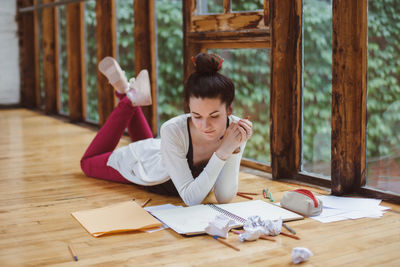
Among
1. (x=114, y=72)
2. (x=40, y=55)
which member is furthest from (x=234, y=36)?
(x=40, y=55)

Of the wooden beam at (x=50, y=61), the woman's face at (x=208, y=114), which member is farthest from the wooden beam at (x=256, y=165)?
the wooden beam at (x=50, y=61)

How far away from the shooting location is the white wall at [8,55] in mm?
8609

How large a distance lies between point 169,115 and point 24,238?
9.19ft

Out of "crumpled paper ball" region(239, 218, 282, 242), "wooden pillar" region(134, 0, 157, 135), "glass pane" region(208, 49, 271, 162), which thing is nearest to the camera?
"crumpled paper ball" region(239, 218, 282, 242)

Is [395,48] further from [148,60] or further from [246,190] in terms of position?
[148,60]

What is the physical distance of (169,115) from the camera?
5.12 m

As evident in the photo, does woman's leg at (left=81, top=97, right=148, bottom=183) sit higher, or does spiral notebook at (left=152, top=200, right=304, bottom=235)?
woman's leg at (left=81, top=97, right=148, bottom=183)

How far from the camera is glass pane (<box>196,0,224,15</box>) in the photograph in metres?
4.16

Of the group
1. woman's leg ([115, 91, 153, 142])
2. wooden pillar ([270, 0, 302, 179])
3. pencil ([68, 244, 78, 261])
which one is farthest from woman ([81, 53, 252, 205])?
wooden pillar ([270, 0, 302, 179])

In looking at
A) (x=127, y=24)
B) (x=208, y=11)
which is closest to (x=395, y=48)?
(x=208, y=11)

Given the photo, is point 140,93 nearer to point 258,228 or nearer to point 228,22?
point 228,22

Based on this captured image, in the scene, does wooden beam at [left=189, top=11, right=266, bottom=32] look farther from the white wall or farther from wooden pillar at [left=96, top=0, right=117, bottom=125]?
the white wall

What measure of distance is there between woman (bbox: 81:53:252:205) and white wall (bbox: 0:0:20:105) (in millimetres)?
5624

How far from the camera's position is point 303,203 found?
2.66 m
